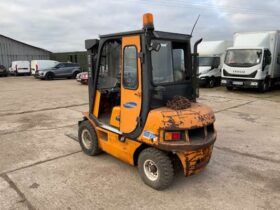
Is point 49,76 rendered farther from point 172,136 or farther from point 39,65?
point 172,136

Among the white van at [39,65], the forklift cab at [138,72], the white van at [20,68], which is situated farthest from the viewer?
the white van at [20,68]

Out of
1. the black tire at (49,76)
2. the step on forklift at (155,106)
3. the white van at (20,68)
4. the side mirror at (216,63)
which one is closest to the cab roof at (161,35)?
the step on forklift at (155,106)

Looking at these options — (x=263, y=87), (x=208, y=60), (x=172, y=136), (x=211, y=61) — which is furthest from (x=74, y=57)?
(x=172, y=136)

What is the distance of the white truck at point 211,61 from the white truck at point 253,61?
5.62ft

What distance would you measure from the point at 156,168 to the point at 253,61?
11.3 metres

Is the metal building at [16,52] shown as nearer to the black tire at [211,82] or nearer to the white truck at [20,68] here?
the white truck at [20,68]

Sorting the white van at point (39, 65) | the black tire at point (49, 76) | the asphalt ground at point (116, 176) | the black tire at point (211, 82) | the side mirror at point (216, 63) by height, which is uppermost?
the white van at point (39, 65)

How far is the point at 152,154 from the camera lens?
362cm

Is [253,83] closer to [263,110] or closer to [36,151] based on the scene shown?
[263,110]

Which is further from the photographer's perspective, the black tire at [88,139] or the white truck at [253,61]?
the white truck at [253,61]

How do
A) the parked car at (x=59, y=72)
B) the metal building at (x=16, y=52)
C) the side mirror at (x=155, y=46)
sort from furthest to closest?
1. the metal building at (x=16, y=52)
2. the parked car at (x=59, y=72)
3. the side mirror at (x=155, y=46)

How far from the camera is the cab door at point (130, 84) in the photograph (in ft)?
12.0

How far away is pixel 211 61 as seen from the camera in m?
16.2

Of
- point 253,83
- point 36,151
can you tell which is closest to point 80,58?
point 253,83
